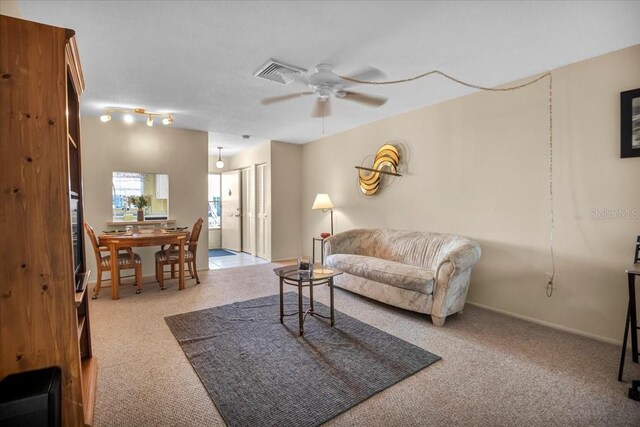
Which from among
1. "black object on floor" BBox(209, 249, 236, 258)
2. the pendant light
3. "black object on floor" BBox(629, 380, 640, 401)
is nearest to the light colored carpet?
"black object on floor" BBox(629, 380, 640, 401)

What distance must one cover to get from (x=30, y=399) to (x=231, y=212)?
6886 mm

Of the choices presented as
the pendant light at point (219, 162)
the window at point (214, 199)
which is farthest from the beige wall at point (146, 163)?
the window at point (214, 199)

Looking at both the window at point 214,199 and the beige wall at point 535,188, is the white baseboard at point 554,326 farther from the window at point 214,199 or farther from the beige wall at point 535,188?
the window at point 214,199

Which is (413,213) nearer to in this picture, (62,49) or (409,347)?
(409,347)

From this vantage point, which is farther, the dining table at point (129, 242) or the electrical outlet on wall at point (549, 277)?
the dining table at point (129, 242)

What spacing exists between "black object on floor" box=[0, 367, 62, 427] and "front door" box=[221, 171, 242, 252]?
6366 mm

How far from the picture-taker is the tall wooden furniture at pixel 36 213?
1397 mm

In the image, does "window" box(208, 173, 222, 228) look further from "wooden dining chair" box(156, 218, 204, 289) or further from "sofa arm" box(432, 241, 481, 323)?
"sofa arm" box(432, 241, 481, 323)

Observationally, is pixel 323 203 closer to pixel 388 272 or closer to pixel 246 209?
pixel 388 272

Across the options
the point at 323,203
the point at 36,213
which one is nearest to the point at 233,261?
the point at 323,203

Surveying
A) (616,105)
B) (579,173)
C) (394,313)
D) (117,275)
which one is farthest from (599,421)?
(117,275)

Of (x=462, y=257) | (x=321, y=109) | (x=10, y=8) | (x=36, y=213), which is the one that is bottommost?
(x=462, y=257)

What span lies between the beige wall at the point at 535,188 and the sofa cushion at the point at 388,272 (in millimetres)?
898

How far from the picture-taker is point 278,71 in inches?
115
